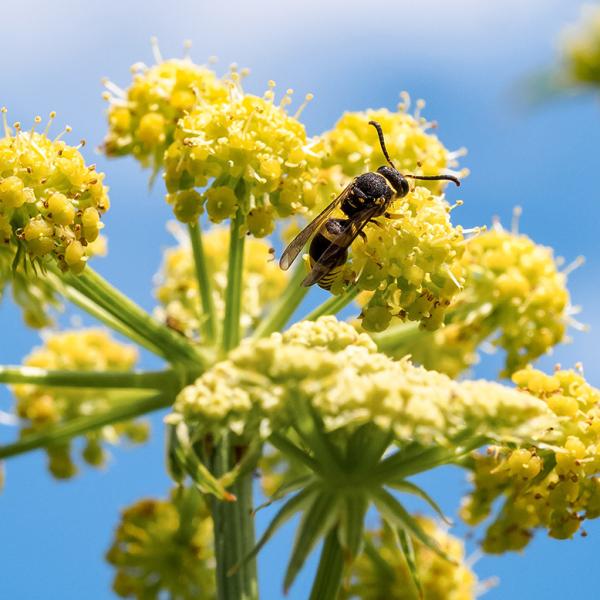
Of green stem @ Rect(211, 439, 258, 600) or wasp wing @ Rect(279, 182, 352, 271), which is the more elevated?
wasp wing @ Rect(279, 182, 352, 271)

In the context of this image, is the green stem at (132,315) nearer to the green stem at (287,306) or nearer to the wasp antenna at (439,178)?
the green stem at (287,306)

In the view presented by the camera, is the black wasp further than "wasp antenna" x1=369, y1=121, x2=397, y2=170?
No

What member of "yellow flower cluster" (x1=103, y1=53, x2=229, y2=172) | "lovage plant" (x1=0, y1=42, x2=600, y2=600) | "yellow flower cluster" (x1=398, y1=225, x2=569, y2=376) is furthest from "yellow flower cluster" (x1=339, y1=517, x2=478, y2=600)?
"yellow flower cluster" (x1=103, y1=53, x2=229, y2=172)

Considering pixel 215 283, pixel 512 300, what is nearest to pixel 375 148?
pixel 512 300

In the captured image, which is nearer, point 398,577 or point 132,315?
point 132,315

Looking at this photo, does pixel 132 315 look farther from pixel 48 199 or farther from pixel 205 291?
pixel 48 199

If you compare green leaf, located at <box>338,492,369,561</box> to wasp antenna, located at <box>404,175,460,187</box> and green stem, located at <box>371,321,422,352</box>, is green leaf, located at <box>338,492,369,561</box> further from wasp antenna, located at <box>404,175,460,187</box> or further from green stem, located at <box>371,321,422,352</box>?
wasp antenna, located at <box>404,175,460,187</box>
